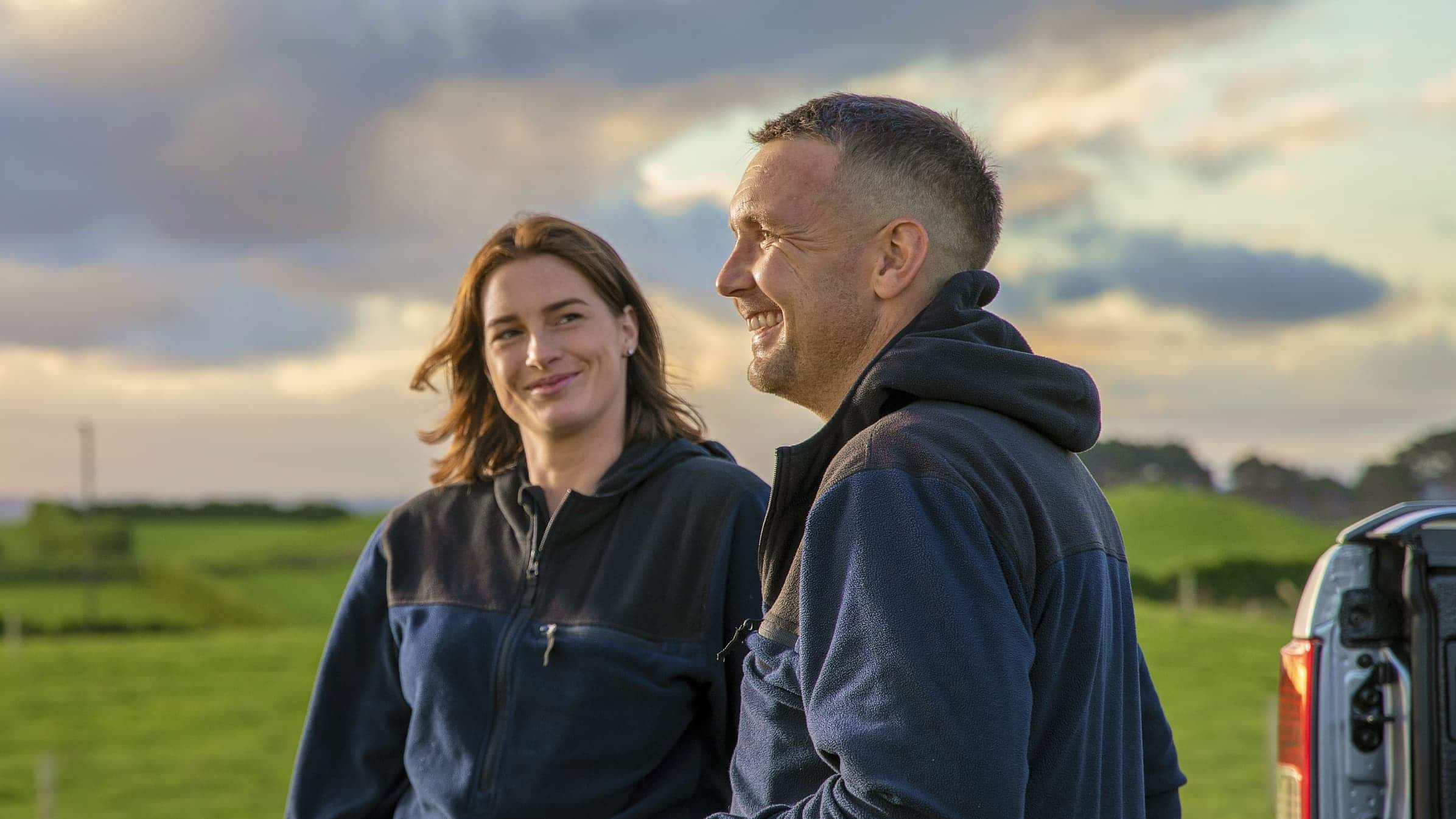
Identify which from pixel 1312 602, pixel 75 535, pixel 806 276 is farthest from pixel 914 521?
pixel 75 535

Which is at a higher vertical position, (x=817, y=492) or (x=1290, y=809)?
(x=817, y=492)

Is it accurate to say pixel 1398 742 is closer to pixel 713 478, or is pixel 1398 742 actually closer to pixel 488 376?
pixel 713 478

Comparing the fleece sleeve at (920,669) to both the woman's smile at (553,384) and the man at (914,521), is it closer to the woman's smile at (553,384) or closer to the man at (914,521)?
the man at (914,521)

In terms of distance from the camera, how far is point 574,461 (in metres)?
3.68

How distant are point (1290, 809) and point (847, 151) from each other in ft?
5.61

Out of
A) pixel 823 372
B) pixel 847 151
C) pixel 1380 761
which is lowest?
pixel 1380 761

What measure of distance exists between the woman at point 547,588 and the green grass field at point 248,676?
16899 mm

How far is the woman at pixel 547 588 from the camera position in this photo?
3.33 metres

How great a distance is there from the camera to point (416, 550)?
3771 mm

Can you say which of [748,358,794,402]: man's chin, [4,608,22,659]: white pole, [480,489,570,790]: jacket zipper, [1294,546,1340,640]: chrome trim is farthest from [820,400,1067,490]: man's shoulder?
[4,608,22,659]: white pole

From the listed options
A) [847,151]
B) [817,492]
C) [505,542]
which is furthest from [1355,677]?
[505,542]

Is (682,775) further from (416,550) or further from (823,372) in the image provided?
(823,372)

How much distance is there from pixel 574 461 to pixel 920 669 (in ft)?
6.53

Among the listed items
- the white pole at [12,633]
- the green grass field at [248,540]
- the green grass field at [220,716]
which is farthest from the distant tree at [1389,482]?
the green grass field at [248,540]
